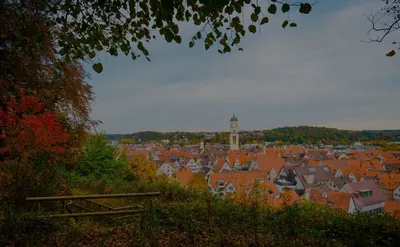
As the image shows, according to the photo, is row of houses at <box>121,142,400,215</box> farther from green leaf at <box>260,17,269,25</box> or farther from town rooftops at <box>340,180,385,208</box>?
green leaf at <box>260,17,269,25</box>

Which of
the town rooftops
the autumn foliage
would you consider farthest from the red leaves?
the town rooftops

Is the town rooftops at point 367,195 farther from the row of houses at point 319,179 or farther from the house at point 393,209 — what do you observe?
the house at point 393,209

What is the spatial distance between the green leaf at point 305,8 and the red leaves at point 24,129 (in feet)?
24.3

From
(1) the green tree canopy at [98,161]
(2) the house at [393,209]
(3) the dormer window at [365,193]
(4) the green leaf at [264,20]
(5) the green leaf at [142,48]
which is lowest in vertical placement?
(3) the dormer window at [365,193]

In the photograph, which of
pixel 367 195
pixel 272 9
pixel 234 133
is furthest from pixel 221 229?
pixel 234 133

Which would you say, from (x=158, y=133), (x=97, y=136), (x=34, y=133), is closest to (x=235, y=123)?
(x=158, y=133)

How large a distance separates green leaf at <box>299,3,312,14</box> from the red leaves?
7401mm

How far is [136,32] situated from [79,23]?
0.71 metres

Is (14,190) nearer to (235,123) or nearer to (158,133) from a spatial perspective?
(235,123)

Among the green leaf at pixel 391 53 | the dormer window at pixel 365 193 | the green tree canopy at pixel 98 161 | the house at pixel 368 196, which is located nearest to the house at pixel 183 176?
the green tree canopy at pixel 98 161

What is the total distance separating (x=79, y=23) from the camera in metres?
3.55

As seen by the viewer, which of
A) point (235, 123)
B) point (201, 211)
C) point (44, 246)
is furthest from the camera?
point (235, 123)

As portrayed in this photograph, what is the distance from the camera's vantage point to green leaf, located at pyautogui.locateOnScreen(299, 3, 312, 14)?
2.43 meters

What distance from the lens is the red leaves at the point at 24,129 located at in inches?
297
